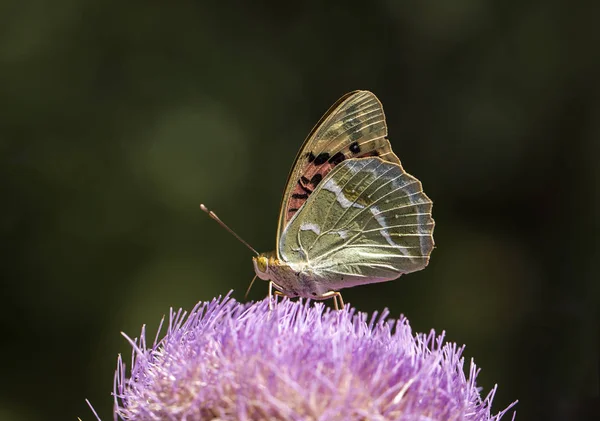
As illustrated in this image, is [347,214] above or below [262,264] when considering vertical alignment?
above

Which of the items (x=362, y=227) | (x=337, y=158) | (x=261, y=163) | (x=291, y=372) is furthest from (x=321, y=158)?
(x=261, y=163)

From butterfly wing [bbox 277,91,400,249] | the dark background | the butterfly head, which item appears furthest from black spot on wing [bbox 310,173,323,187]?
the dark background

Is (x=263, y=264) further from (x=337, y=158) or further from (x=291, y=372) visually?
(x=291, y=372)

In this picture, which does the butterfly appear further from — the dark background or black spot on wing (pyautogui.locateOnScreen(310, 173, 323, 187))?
the dark background

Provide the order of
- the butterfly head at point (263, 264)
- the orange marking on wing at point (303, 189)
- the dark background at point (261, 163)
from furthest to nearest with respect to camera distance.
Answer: the dark background at point (261, 163), the orange marking on wing at point (303, 189), the butterfly head at point (263, 264)

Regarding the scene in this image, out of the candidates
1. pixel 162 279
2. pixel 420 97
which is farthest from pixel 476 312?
pixel 162 279

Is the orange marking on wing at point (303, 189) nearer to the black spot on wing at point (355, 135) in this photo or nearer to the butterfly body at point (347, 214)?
the butterfly body at point (347, 214)

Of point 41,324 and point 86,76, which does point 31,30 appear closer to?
point 86,76

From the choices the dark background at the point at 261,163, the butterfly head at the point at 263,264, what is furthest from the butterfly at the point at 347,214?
the dark background at the point at 261,163
